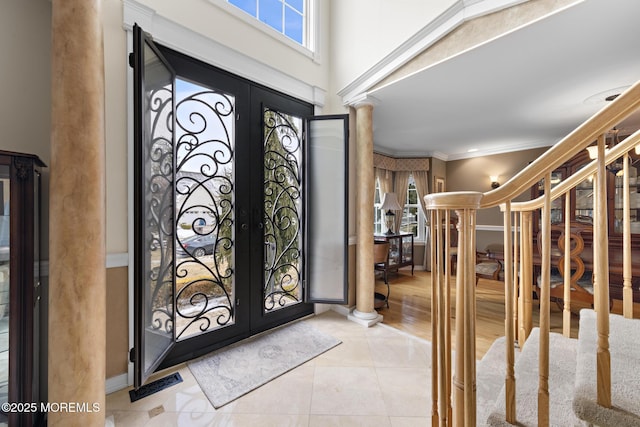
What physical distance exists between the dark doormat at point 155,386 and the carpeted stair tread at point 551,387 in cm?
182

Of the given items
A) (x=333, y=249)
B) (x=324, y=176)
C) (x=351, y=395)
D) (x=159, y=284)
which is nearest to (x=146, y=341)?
(x=159, y=284)

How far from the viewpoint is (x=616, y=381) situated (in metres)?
0.79

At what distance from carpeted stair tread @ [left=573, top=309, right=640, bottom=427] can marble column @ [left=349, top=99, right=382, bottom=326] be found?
171 centimetres

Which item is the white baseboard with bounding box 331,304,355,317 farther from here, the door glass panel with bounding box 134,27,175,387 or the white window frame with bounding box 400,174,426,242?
the white window frame with bounding box 400,174,426,242

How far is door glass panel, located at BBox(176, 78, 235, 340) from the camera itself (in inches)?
75.8

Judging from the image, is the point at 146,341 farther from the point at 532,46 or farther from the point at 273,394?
the point at 532,46

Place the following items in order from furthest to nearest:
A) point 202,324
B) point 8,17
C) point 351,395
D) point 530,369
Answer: point 202,324 → point 351,395 → point 8,17 → point 530,369

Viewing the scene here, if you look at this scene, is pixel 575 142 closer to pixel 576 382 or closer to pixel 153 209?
pixel 576 382

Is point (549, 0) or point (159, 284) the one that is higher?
point (549, 0)

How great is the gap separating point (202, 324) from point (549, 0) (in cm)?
320

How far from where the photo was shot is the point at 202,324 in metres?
2.06

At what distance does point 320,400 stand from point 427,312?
188 cm

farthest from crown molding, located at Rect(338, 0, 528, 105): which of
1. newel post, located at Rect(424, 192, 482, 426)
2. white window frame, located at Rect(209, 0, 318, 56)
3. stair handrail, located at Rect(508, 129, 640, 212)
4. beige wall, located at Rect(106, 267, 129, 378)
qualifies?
beige wall, located at Rect(106, 267, 129, 378)

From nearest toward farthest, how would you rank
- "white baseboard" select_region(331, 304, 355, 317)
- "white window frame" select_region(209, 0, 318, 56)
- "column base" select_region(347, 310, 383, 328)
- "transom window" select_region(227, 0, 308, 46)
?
1. "white window frame" select_region(209, 0, 318, 56)
2. "transom window" select_region(227, 0, 308, 46)
3. "column base" select_region(347, 310, 383, 328)
4. "white baseboard" select_region(331, 304, 355, 317)
